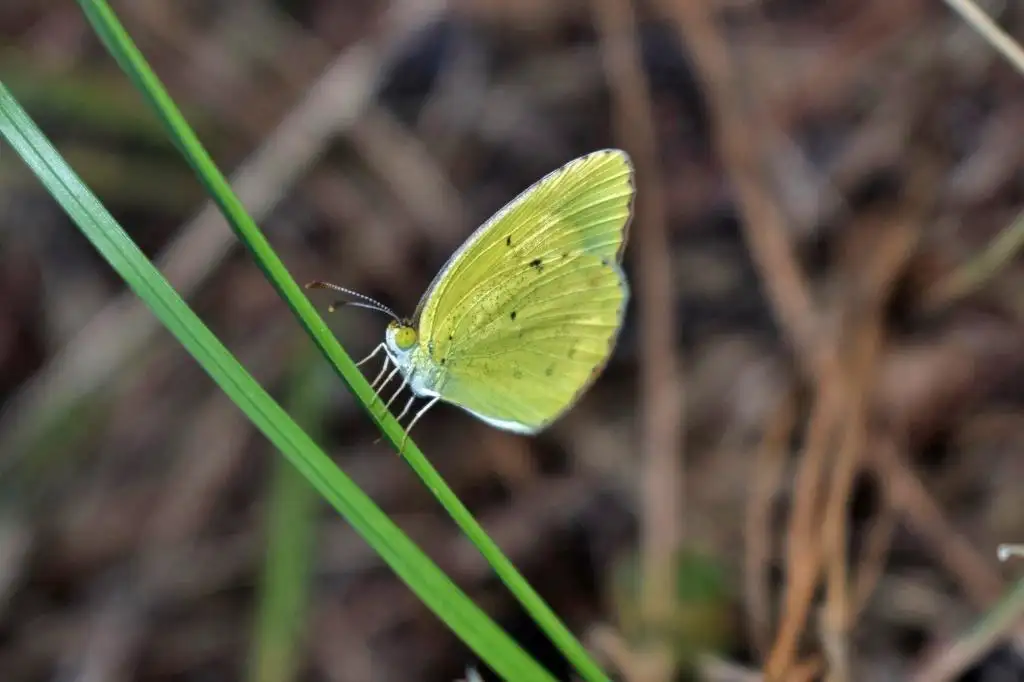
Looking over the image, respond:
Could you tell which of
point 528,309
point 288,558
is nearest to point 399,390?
point 528,309

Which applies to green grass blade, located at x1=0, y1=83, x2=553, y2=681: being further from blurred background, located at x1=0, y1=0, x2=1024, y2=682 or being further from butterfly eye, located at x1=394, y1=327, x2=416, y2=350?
blurred background, located at x1=0, y1=0, x2=1024, y2=682

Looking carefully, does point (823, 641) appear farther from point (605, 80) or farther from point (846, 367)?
point (605, 80)

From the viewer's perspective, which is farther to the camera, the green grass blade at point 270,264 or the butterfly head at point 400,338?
the butterfly head at point 400,338

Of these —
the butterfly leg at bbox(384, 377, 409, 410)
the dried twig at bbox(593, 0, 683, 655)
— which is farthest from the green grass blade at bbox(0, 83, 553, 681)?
the dried twig at bbox(593, 0, 683, 655)

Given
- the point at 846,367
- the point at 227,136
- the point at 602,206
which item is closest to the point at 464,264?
the point at 602,206

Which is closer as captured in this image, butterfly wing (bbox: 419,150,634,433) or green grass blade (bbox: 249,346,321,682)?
butterfly wing (bbox: 419,150,634,433)

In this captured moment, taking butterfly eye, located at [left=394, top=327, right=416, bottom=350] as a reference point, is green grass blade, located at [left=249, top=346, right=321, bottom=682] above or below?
below

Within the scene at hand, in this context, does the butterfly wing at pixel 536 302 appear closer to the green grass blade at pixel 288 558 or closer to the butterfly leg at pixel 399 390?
the butterfly leg at pixel 399 390

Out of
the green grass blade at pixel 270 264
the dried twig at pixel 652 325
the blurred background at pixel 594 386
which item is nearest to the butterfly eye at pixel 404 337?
the green grass blade at pixel 270 264
